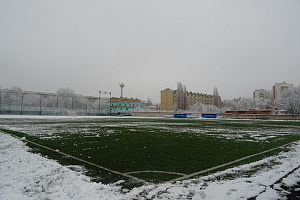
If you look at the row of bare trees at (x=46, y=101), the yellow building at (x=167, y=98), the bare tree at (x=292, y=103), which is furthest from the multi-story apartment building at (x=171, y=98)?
the bare tree at (x=292, y=103)

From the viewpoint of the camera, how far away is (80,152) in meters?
6.93

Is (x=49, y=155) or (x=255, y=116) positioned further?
(x=255, y=116)

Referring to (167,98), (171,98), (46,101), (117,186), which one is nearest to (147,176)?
(117,186)

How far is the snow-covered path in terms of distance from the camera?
3.33m

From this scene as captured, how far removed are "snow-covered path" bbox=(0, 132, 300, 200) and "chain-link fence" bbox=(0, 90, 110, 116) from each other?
164 feet

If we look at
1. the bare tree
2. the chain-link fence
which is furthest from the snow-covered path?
the bare tree

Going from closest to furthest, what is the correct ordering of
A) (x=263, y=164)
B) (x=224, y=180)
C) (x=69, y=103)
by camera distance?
(x=224, y=180) → (x=263, y=164) → (x=69, y=103)

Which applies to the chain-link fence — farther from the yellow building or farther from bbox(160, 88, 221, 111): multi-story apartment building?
bbox(160, 88, 221, 111): multi-story apartment building

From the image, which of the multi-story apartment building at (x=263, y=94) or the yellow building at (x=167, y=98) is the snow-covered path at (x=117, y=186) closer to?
the yellow building at (x=167, y=98)

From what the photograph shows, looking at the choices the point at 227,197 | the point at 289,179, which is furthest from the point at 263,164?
the point at 227,197

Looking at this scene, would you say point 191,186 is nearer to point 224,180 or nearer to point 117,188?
point 224,180

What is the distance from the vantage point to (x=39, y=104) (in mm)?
80625

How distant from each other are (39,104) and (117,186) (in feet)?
289

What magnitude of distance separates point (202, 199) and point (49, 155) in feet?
16.9
